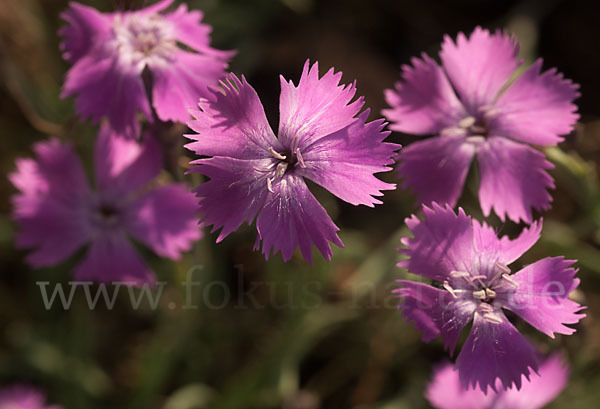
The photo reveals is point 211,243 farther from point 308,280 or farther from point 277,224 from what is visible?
point 277,224

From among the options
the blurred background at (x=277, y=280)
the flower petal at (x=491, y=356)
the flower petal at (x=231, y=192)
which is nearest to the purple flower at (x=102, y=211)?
the blurred background at (x=277, y=280)

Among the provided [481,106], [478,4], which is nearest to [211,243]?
[481,106]

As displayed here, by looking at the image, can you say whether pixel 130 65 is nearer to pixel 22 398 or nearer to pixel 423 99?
pixel 423 99

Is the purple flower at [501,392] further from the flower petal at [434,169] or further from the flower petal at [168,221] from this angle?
the flower petal at [168,221]

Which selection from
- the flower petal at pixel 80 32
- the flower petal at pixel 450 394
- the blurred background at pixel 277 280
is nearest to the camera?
the flower petal at pixel 80 32

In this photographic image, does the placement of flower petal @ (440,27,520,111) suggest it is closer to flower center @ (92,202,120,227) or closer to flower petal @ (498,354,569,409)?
flower petal @ (498,354,569,409)

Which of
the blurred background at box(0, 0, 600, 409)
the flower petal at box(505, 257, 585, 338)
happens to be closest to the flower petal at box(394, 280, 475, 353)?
the flower petal at box(505, 257, 585, 338)
